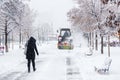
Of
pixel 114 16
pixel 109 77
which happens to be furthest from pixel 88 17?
pixel 114 16

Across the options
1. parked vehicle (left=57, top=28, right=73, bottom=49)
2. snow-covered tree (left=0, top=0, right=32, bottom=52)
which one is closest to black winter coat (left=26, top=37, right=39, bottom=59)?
snow-covered tree (left=0, top=0, right=32, bottom=52)

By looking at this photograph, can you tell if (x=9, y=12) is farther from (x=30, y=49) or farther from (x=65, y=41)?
(x=65, y=41)

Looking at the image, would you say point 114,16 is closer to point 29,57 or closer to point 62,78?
point 62,78

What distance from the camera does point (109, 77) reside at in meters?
17.6

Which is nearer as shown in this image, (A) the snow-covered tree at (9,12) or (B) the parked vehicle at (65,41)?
(A) the snow-covered tree at (9,12)

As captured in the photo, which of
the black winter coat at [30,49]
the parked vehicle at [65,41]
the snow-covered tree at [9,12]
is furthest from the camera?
the parked vehicle at [65,41]

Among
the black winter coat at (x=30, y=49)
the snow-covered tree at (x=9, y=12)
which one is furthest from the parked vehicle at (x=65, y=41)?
the black winter coat at (x=30, y=49)

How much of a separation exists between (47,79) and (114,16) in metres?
5.82

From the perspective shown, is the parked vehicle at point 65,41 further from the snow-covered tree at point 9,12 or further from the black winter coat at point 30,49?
the black winter coat at point 30,49

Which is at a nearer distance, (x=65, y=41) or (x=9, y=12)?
(x=9, y=12)

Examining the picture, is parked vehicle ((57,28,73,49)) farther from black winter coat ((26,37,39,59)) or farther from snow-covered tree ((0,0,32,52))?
black winter coat ((26,37,39,59))

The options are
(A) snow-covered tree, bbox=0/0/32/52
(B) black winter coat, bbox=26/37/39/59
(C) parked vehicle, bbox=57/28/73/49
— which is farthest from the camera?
(C) parked vehicle, bbox=57/28/73/49

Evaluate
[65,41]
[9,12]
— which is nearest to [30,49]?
[9,12]

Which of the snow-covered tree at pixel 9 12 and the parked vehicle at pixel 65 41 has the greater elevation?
the snow-covered tree at pixel 9 12
